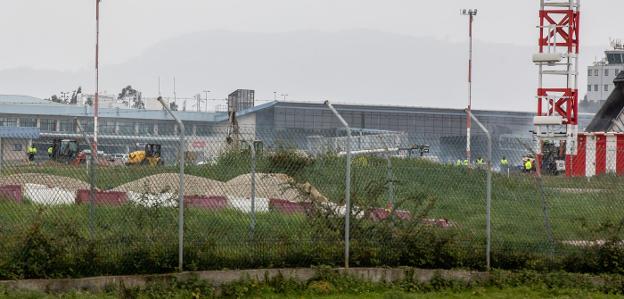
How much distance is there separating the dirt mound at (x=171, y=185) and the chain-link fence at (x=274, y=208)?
22 mm

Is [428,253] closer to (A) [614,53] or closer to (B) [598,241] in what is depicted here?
(B) [598,241]

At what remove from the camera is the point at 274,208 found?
13.5 metres

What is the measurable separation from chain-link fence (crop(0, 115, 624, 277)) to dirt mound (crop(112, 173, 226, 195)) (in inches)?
0.9

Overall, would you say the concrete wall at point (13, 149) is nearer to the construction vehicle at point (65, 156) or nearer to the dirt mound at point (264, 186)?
the construction vehicle at point (65, 156)

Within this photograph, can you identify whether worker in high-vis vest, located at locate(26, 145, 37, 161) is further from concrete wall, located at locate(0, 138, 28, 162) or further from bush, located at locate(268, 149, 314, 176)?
bush, located at locate(268, 149, 314, 176)

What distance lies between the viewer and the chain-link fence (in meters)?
12.2

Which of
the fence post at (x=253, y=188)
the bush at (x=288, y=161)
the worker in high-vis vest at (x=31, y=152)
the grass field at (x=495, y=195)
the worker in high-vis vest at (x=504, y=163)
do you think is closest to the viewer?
the worker in high-vis vest at (x=31, y=152)

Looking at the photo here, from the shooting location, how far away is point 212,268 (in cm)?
1252

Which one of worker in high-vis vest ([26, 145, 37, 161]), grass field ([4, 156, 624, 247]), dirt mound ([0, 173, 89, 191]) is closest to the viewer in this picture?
dirt mound ([0, 173, 89, 191])

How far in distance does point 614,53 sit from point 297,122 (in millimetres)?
41417

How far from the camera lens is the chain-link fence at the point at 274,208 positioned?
12.2 m

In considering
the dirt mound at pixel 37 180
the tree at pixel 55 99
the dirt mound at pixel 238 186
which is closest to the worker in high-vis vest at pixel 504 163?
the dirt mound at pixel 238 186

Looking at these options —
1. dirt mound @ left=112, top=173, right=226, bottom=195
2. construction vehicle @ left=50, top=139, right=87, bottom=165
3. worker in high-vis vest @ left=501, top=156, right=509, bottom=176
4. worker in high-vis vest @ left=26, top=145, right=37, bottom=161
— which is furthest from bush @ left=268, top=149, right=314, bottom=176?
worker in high-vis vest @ left=501, top=156, right=509, bottom=176

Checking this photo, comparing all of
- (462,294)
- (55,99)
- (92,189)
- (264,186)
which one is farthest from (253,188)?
(55,99)
